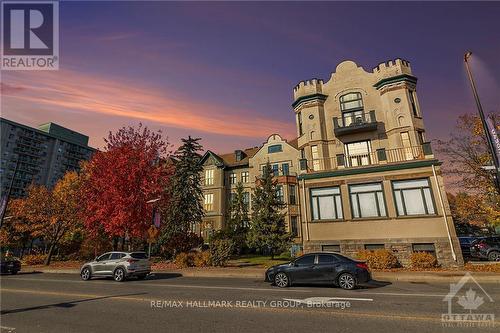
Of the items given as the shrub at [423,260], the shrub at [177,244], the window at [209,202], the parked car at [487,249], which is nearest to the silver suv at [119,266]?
the shrub at [177,244]

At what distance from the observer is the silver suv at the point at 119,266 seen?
15.5 meters

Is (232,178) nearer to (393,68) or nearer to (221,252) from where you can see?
(221,252)

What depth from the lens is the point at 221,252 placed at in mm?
20625

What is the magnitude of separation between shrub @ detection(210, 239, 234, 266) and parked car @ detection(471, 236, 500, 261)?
1896 centimetres

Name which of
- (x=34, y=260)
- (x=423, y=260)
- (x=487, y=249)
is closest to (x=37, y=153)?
(x=34, y=260)

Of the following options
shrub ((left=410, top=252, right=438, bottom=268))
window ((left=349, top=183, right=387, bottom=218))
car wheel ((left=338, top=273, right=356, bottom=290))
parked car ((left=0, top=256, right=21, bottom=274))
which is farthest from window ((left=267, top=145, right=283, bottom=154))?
parked car ((left=0, top=256, right=21, bottom=274))

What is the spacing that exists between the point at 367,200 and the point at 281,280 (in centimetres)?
1136

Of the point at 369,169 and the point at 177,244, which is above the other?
the point at 369,169

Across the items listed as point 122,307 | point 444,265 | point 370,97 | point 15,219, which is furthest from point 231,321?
point 15,219

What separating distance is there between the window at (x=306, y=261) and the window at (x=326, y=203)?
957cm

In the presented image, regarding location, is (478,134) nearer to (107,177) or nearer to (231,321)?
(231,321)

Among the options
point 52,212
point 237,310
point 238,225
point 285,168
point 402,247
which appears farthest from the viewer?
point 285,168

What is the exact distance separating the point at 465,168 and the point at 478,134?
254 centimetres

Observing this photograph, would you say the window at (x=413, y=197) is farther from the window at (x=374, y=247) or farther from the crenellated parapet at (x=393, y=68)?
the crenellated parapet at (x=393, y=68)
